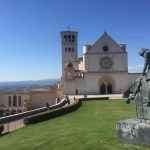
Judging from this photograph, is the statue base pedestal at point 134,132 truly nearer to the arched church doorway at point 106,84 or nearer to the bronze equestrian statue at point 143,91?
the bronze equestrian statue at point 143,91

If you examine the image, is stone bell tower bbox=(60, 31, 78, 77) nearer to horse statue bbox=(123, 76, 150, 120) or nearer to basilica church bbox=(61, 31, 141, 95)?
basilica church bbox=(61, 31, 141, 95)

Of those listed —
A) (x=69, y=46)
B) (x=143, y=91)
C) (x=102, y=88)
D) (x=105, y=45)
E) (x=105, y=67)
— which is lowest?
(x=143, y=91)

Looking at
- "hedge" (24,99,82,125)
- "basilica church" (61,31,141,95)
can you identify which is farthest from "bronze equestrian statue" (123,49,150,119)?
"basilica church" (61,31,141,95)

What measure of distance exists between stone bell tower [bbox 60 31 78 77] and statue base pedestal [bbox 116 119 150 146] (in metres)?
60.2

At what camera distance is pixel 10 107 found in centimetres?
6706

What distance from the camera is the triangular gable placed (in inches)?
2389

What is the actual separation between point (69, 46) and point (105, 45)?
13.2 metres

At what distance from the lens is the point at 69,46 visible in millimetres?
72375

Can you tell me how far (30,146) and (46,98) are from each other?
168 ft

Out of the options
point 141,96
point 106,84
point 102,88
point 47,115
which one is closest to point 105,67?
point 106,84

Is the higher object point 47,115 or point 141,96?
point 141,96

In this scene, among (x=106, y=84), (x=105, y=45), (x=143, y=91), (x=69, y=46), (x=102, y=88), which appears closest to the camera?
(x=143, y=91)

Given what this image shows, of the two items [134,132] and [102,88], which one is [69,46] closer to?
[102,88]

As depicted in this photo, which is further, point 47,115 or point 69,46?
point 69,46
